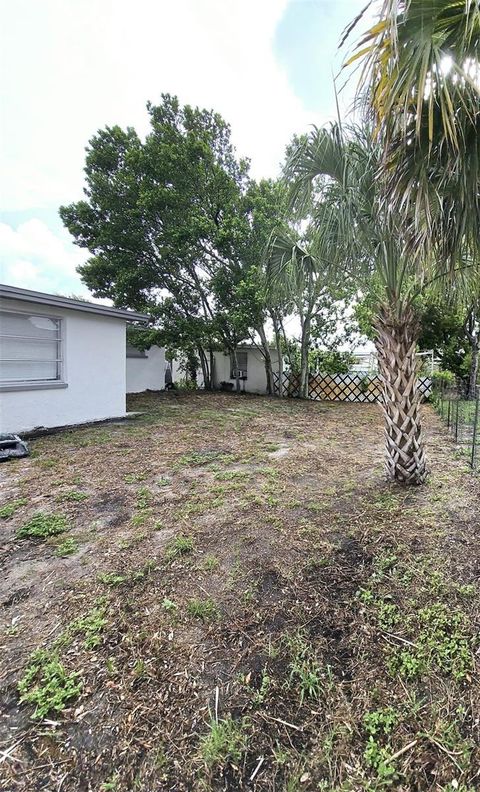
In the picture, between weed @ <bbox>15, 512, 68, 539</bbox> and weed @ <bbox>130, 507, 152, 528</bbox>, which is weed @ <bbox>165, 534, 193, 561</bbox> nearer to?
weed @ <bbox>130, 507, 152, 528</bbox>

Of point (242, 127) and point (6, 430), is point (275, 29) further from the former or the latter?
point (6, 430)

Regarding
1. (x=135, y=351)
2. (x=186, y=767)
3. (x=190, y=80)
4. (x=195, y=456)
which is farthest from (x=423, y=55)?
(x=135, y=351)

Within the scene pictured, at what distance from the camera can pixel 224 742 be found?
1301 millimetres

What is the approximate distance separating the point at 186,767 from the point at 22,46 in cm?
893

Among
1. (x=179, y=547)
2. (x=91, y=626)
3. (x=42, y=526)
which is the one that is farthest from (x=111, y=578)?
(x=42, y=526)

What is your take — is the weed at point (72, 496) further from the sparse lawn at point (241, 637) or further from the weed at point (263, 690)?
the weed at point (263, 690)

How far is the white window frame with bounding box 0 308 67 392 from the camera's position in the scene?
5.89 meters

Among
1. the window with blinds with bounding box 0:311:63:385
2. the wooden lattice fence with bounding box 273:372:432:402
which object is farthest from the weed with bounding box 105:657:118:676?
the wooden lattice fence with bounding box 273:372:432:402

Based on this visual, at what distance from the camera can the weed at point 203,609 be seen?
6.32 ft

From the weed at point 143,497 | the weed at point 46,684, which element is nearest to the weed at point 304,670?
the weed at point 46,684

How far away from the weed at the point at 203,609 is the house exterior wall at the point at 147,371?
37.5 feet

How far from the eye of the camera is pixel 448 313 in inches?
383

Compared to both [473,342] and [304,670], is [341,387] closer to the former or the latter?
[473,342]

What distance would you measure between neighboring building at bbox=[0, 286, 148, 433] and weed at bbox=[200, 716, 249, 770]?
19.6 ft
